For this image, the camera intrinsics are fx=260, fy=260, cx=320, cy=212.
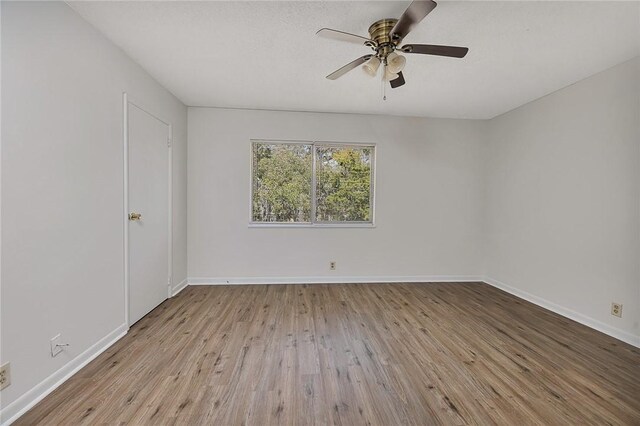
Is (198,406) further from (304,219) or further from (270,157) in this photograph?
(270,157)

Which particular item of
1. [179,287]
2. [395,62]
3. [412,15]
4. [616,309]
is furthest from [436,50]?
[179,287]

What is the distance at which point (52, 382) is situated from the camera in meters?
1.58

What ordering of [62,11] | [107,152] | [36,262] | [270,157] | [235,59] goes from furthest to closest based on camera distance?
1. [270,157]
2. [235,59]
3. [107,152]
4. [62,11]
5. [36,262]

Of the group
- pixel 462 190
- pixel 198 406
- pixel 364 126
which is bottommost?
pixel 198 406

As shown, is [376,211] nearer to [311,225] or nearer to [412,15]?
[311,225]

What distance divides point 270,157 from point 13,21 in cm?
255

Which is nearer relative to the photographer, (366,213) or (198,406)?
(198,406)

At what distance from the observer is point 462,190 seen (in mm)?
3924

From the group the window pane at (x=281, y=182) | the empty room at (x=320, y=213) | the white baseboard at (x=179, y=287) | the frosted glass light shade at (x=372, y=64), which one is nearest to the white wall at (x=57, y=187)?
the empty room at (x=320, y=213)

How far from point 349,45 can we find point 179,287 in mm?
3325

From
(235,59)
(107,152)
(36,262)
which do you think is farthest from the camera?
(235,59)

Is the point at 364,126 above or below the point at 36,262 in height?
above

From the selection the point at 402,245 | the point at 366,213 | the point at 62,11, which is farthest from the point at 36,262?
the point at 402,245

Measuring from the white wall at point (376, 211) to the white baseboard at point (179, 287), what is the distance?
0.44ft
